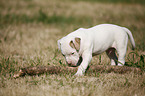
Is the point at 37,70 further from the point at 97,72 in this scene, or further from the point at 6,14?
the point at 6,14

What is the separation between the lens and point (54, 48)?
17.3ft

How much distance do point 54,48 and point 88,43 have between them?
216 cm

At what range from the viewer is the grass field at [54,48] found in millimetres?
2789

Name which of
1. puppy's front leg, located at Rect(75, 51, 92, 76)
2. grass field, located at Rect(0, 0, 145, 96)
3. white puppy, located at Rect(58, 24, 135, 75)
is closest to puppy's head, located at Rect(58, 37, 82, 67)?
white puppy, located at Rect(58, 24, 135, 75)

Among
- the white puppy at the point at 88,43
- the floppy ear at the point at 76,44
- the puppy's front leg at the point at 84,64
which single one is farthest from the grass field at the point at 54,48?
the floppy ear at the point at 76,44

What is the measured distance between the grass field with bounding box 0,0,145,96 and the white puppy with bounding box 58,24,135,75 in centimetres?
28

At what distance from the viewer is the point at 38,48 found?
5.37 metres

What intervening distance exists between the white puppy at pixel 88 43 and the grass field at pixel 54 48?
0.28 m

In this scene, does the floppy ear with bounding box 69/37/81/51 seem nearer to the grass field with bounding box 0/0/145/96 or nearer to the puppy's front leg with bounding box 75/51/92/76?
the puppy's front leg with bounding box 75/51/92/76

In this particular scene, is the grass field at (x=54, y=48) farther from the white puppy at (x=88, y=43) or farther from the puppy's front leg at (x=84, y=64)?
the white puppy at (x=88, y=43)

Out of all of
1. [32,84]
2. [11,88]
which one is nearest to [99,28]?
[32,84]

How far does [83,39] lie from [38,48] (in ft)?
8.09

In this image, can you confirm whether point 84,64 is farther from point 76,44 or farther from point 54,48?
point 54,48

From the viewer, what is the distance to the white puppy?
127 inches
